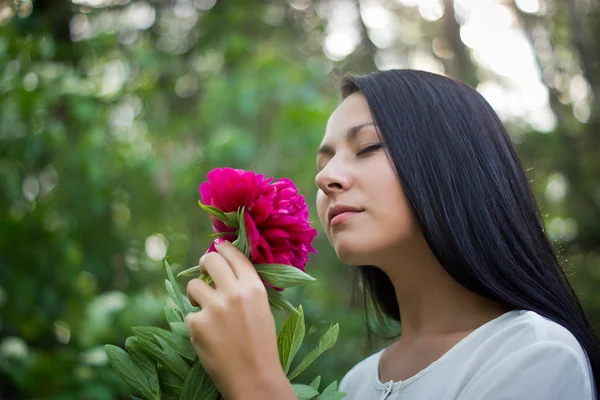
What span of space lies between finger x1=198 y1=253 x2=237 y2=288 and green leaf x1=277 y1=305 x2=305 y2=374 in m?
0.14

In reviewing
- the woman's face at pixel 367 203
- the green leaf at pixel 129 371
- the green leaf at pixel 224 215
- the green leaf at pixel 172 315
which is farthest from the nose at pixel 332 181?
the green leaf at pixel 129 371

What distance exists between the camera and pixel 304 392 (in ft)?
3.69

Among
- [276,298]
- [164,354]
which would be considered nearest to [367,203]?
[276,298]

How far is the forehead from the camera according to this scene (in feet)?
4.51

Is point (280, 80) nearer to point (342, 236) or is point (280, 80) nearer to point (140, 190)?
point (140, 190)

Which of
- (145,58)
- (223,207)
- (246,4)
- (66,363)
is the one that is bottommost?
(66,363)

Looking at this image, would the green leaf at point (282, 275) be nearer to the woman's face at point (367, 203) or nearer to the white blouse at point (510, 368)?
the woman's face at point (367, 203)

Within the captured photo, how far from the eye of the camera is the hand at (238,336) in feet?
3.39

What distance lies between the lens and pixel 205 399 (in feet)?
3.53

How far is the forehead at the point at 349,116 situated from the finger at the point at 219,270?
453mm

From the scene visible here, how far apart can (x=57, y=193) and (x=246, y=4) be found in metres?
1.68

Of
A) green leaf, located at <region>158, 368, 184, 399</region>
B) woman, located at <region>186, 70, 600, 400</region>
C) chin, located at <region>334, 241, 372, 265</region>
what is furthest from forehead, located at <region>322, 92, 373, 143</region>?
green leaf, located at <region>158, 368, 184, 399</region>

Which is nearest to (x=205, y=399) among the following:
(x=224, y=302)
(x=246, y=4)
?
(x=224, y=302)

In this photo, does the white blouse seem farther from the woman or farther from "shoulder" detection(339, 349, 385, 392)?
"shoulder" detection(339, 349, 385, 392)
